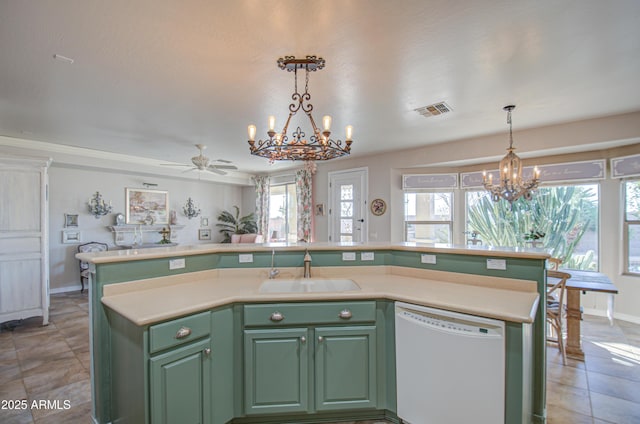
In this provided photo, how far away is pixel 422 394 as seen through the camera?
1.79 metres

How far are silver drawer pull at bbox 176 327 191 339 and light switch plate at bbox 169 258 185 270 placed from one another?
724 millimetres

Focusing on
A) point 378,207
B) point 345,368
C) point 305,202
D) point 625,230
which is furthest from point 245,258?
point 625,230

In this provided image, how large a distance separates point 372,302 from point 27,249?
4.41 m

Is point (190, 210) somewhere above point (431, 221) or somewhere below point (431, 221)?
above

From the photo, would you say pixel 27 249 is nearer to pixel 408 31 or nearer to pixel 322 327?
pixel 322 327

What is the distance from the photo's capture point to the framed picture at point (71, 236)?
550 cm

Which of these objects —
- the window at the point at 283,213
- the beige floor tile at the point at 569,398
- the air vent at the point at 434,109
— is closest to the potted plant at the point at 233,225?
the window at the point at 283,213

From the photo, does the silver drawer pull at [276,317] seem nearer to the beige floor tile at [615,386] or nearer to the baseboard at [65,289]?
the beige floor tile at [615,386]

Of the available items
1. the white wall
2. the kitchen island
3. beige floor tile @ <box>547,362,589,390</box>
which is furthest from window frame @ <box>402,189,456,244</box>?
the white wall

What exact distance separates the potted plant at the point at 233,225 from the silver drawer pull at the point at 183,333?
6491 mm

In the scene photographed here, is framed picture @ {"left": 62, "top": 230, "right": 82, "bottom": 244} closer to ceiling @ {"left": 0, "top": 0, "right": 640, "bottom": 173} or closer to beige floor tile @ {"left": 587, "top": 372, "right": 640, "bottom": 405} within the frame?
ceiling @ {"left": 0, "top": 0, "right": 640, "bottom": 173}

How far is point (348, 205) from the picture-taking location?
20.4 ft

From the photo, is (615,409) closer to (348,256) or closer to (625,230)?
(348,256)

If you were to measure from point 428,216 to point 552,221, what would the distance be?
74.1 inches
